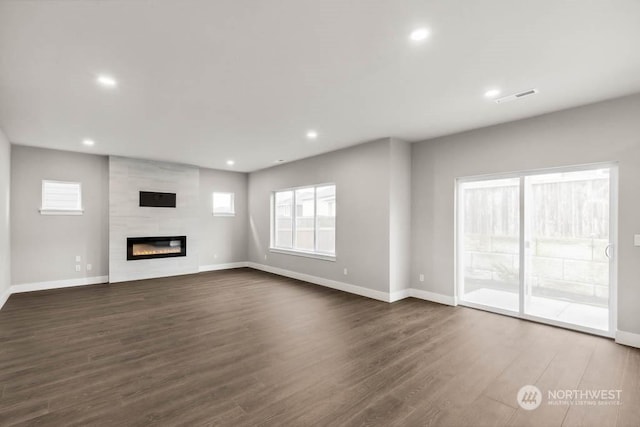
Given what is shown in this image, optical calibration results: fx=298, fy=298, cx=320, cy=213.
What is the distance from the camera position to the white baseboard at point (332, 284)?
5.12 metres

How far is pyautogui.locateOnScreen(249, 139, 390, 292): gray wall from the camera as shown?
16.7 feet

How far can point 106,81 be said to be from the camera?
3.00 meters

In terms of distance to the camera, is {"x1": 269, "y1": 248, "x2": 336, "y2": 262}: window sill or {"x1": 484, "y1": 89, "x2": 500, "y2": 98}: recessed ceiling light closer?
{"x1": 484, "y1": 89, "x2": 500, "y2": 98}: recessed ceiling light

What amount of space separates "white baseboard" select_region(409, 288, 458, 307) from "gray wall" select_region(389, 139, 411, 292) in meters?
0.17

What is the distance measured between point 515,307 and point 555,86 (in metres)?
2.94

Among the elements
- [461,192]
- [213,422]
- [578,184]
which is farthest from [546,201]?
[213,422]

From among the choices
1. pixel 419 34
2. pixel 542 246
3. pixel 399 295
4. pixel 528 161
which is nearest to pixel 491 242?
pixel 542 246

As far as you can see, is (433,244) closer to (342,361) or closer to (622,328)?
(622,328)

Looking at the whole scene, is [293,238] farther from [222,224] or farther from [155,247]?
[155,247]

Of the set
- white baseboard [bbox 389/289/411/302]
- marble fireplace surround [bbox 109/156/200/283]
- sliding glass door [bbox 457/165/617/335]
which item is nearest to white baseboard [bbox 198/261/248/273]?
marble fireplace surround [bbox 109/156/200/283]

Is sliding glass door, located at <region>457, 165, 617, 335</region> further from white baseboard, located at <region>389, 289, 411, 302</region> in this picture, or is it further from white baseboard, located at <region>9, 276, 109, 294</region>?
white baseboard, located at <region>9, 276, 109, 294</region>

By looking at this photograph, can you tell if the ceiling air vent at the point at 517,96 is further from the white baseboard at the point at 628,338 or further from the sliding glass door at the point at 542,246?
the white baseboard at the point at 628,338

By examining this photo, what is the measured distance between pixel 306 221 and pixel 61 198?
16.7 ft

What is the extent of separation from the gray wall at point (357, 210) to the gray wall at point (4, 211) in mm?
4962
